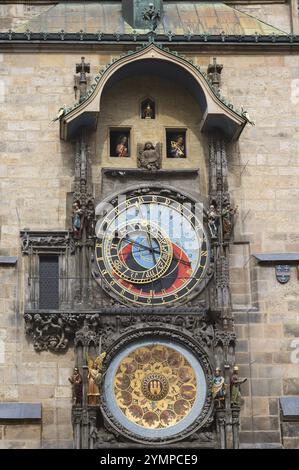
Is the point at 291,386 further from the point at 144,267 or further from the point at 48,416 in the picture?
the point at 48,416

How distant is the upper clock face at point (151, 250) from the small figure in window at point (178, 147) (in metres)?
0.71

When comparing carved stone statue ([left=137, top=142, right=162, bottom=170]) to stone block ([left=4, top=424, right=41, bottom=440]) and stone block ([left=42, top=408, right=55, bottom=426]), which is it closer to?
stone block ([left=42, top=408, right=55, bottom=426])

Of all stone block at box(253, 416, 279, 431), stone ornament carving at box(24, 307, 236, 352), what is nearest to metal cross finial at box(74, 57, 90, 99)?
stone ornament carving at box(24, 307, 236, 352)

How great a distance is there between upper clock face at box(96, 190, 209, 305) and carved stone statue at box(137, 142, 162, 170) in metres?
0.43

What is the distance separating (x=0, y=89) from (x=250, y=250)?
4.16 metres

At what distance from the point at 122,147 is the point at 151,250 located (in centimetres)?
160

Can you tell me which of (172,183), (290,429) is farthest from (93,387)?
(172,183)

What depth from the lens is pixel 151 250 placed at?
19688mm

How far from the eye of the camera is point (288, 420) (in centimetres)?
1891

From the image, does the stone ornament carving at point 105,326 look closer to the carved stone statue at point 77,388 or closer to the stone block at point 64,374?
the stone block at point 64,374

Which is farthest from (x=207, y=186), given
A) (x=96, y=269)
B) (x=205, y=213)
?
(x=96, y=269)

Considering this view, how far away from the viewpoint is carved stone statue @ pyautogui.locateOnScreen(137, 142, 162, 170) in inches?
792

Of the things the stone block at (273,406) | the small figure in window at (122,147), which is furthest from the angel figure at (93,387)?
the small figure in window at (122,147)
